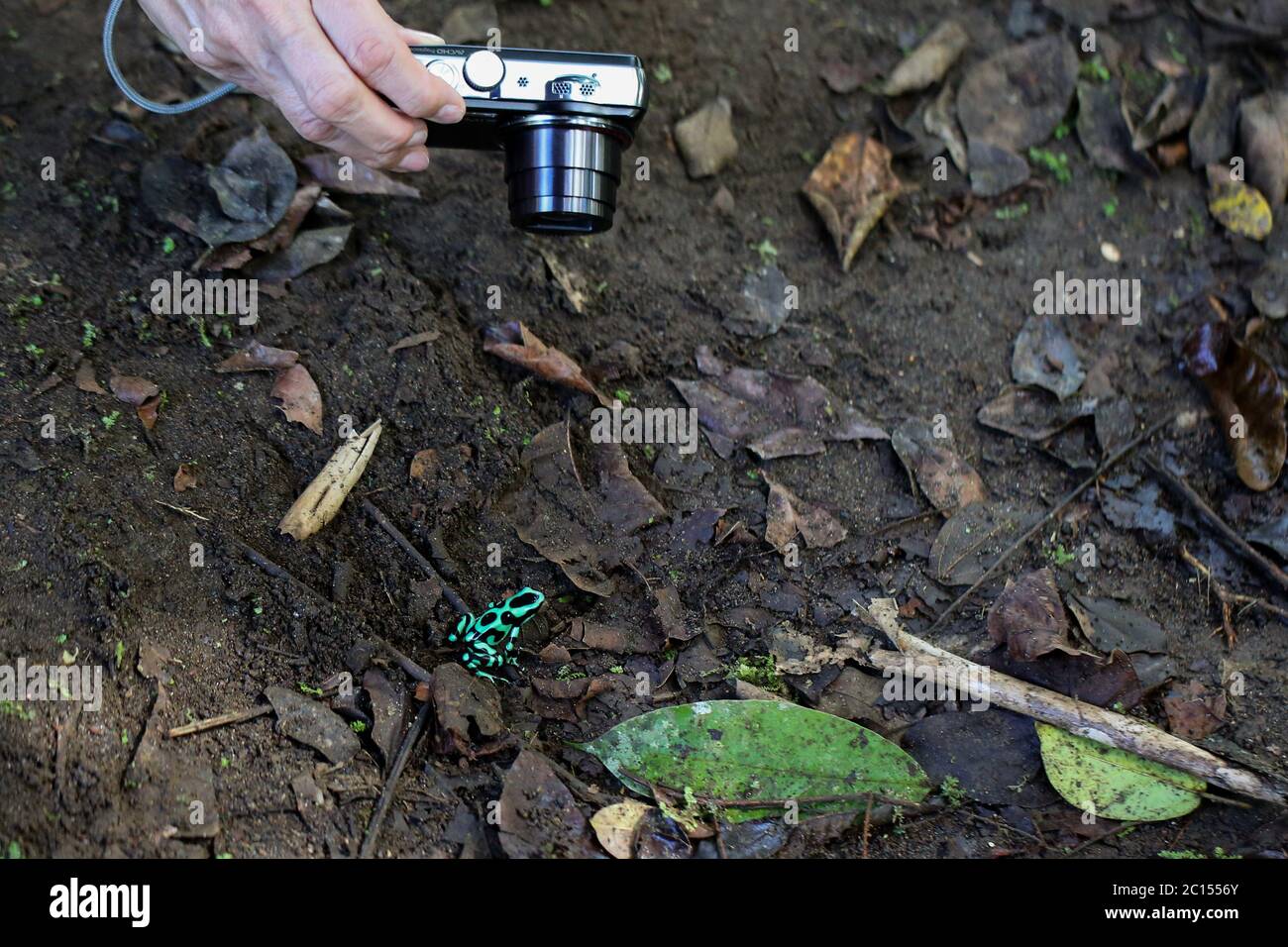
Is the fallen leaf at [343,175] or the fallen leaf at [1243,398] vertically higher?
the fallen leaf at [343,175]

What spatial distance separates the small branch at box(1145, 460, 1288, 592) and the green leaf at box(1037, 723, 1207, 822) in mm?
904

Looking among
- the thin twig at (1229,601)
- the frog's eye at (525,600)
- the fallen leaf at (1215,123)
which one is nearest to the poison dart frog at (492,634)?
the frog's eye at (525,600)

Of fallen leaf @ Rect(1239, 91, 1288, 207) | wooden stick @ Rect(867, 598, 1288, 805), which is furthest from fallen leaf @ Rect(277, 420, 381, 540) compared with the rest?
fallen leaf @ Rect(1239, 91, 1288, 207)

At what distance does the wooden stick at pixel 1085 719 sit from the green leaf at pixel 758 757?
0.32 metres

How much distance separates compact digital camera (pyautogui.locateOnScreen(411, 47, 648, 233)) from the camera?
292 cm

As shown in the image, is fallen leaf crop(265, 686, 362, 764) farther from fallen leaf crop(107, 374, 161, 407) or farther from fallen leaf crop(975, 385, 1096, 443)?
fallen leaf crop(975, 385, 1096, 443)

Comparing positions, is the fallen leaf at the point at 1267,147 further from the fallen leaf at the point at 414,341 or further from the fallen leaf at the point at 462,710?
the fallen leaf at the point at 462,710

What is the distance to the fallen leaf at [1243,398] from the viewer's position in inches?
136

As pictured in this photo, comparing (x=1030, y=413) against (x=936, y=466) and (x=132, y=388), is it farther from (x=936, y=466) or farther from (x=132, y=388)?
(x=132, y=388)

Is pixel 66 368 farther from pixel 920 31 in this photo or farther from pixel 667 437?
pixel 920 31

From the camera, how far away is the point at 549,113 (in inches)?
117

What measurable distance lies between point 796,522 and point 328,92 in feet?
6.02

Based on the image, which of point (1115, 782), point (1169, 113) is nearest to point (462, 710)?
point (1115, 782)

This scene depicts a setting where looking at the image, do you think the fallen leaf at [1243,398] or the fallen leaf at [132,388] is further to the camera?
the fallen leaf at [1243,398]
